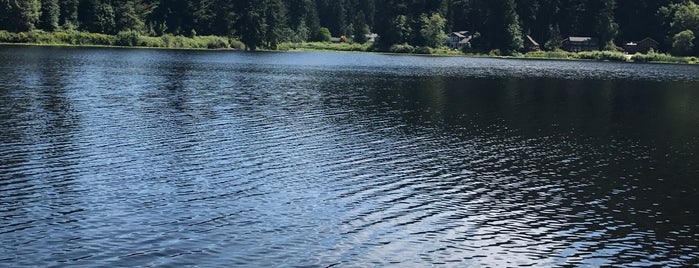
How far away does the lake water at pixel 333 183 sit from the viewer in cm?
→ 2547

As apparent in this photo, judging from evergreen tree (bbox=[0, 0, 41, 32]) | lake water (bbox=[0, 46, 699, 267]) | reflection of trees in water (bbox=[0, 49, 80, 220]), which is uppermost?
evergreen tree (bbox=[0, 0, 41, 32])

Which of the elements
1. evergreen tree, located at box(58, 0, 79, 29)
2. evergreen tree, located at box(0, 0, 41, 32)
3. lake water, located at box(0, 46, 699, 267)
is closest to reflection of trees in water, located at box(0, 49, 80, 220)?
lake water, located at box(0, 46, 699, 267)

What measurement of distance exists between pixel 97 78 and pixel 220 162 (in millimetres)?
56525

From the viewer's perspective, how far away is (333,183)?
119 ft

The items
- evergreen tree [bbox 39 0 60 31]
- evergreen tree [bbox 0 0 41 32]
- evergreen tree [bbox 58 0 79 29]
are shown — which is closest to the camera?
evergreen tree [bbox 0 0 41 32]

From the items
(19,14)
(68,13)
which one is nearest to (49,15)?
(68,13)

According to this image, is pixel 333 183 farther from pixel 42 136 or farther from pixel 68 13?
pixel 68 13

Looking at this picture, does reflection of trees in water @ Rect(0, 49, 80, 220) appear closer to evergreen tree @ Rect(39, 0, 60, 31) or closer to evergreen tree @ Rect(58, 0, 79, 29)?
evergreen tree @ Rect(39, 0, 60, 31)

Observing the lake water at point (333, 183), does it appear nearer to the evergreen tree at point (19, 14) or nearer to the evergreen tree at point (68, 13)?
the evergreen tree at point (19, 14)

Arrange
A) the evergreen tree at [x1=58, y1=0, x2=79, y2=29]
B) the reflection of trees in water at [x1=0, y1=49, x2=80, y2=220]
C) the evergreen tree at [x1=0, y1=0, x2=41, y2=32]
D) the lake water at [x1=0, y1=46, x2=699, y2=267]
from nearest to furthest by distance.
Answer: the lake water at [x1=0, y1=46, x2=699, y2=267] < the reflection of trees in water at [x1=0, y1=49, x2=80, y2=220] < the evergreen tree at [x1=0, y1=0, x2=41, y2=32] < the evergreen tree at [x1=58, y1=0, x2=79, y2=29]

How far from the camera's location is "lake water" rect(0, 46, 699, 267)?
25.5 meters

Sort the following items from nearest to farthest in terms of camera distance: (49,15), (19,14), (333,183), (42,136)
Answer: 1. (333,183)
2. (42,136)
3. (19,14)
4. (49,15)

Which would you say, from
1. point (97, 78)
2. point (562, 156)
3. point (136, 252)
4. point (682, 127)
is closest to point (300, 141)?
point (562, 156)

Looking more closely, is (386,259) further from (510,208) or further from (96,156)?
(96,156)
